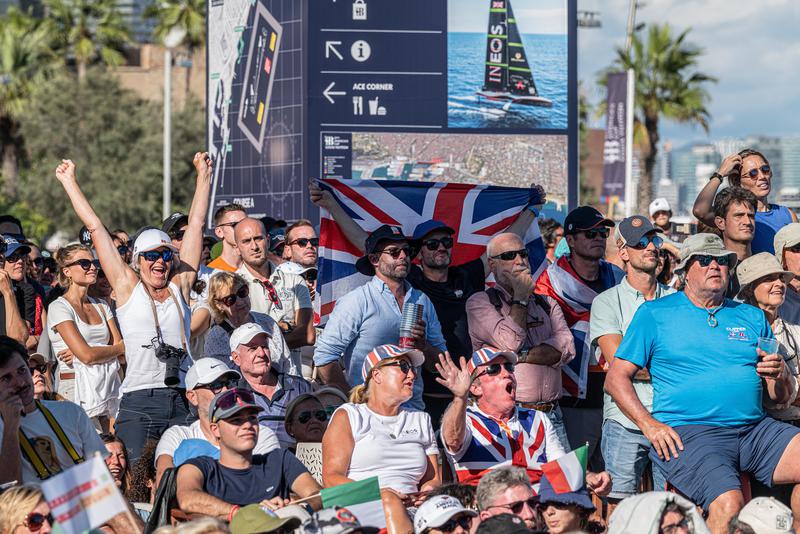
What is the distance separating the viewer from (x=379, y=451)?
693 cm

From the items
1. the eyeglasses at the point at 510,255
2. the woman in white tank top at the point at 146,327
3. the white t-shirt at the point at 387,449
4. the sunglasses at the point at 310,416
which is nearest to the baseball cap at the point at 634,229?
the eyeglasses at the point at 510,255

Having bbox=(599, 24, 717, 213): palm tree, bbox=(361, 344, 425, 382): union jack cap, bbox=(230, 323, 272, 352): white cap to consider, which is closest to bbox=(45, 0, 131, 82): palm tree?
bbox=(599, 24, 717, 213): palm tree

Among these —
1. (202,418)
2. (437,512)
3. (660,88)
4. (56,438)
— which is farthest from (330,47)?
A: (660,88)

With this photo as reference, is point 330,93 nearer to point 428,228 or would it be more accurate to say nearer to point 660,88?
point 428,228

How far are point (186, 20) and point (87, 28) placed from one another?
437 centimetres

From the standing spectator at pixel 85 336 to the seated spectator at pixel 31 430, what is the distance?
6.46 feet

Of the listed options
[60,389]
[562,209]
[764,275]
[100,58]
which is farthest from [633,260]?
[100,58]

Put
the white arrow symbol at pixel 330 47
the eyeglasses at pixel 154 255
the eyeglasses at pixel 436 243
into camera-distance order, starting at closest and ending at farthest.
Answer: the eyeglasses at pixel 154 255
the eyeglasses at pixel 436 243
the white arrow symbol at pixel 330 47

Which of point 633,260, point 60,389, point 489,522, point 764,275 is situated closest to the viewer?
point 489,522

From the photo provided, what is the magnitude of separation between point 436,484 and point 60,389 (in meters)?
3.75

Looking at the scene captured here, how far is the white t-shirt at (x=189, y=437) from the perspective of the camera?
23.0ft

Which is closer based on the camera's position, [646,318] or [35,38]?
[646,318]

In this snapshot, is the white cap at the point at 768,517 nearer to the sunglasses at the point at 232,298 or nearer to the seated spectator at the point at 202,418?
the seated spectator at the point at 202,418

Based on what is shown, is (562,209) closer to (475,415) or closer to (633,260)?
(633,260)
